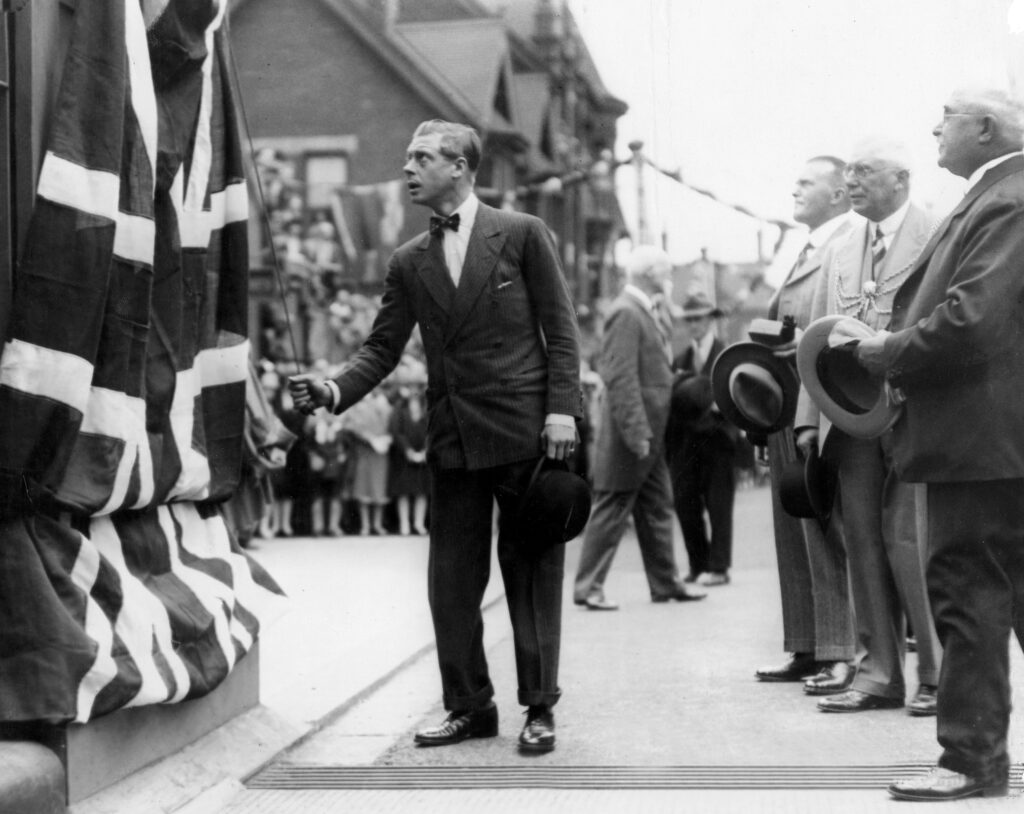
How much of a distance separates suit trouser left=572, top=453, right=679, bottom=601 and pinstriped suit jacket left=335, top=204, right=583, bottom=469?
4.38m

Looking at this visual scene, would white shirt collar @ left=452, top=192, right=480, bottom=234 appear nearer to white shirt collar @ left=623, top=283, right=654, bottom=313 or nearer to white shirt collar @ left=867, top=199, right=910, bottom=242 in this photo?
white shirt collar @ left=867, top=199, right=910, bottom=242

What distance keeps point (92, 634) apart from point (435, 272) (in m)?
1.89

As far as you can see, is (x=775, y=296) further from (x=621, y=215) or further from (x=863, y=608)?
(x=621, y=215)

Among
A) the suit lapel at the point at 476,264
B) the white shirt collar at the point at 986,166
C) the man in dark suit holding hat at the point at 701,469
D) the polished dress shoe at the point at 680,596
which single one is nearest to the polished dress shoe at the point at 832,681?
the suit lapel at the point at 476,264

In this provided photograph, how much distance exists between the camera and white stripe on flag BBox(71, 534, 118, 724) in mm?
4250

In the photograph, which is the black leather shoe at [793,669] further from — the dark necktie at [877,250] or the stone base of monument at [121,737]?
the stone base of monument at [121,737]

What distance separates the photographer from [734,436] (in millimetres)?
11672

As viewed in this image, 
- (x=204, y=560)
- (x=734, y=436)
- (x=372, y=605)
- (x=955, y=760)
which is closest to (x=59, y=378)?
(x=204, y=560)

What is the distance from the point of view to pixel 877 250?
6.40 m

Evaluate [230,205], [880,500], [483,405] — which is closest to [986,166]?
[483,405]

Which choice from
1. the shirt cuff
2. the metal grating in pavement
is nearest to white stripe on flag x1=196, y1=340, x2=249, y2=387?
the shirt cuff

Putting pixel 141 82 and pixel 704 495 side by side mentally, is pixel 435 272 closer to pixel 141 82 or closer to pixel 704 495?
pixel 141 82

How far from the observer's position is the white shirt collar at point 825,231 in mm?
7289

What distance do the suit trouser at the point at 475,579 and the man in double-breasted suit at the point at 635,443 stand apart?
4267 mm
